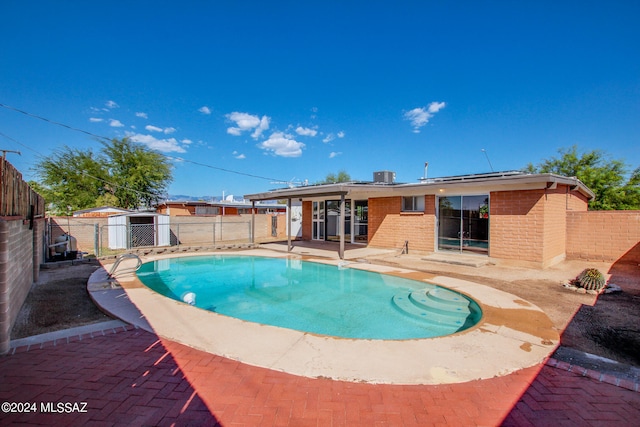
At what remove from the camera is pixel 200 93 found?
75.4ft

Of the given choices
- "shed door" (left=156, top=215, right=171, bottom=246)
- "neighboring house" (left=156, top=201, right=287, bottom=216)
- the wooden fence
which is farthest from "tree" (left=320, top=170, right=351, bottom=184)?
the wooden fence

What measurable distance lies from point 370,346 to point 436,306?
2.67 m

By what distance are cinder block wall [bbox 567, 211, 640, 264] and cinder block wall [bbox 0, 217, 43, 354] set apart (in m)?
15.6

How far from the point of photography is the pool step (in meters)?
5.30

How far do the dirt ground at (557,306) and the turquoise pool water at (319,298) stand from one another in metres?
1.45

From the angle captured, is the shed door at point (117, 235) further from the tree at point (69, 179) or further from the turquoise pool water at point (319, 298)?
the tree at point (69, 179)

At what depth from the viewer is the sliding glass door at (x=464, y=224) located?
33.7 feet

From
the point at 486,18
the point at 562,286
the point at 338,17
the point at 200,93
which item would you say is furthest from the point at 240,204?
the point at 562,286

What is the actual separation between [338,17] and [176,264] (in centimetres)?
1393

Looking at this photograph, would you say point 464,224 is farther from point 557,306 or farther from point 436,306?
point 436,306

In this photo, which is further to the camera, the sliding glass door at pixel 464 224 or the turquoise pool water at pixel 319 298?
the sliding glass door at pixel 464 224

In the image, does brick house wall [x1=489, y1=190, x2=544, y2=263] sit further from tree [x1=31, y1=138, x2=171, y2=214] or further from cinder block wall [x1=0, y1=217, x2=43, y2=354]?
tree [x1=31, y1=138, x2=171, y2=214]

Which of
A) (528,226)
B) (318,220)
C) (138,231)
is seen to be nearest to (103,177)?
(138,231)

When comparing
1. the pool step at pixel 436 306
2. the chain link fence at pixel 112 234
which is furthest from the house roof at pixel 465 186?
the chain link fence at pixel 112 234
